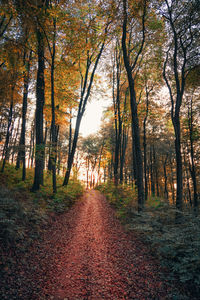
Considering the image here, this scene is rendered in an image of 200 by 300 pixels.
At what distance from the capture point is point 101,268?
12.9 ft

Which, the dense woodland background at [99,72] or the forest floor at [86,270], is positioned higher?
the dense woodland background at [99,72]

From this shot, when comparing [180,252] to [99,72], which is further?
[99,72]

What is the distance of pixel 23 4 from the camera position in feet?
22.2

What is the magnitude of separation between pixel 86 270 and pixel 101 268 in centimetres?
43

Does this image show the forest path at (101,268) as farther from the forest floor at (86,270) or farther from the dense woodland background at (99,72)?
the dense woodland background at (99,72)

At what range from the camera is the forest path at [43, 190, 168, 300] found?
3102mm

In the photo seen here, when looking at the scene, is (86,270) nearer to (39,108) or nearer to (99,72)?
(39,108)

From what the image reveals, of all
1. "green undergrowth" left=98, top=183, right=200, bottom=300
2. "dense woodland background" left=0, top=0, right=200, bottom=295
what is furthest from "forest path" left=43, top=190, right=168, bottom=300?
"dense woodland background" left=0, top=0, right=200, bottom=295

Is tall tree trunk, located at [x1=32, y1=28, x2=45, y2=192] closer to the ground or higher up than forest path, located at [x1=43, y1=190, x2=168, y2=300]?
higher up

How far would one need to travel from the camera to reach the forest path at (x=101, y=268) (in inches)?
122

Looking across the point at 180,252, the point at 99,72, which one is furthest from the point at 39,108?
the point at 180,252

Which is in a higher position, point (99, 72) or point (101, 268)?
point (99, 72)

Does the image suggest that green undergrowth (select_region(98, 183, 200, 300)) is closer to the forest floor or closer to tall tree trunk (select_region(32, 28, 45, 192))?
the forest floor

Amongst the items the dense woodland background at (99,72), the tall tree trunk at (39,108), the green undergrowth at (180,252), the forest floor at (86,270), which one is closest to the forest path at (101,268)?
the forest floor at (86,270)
